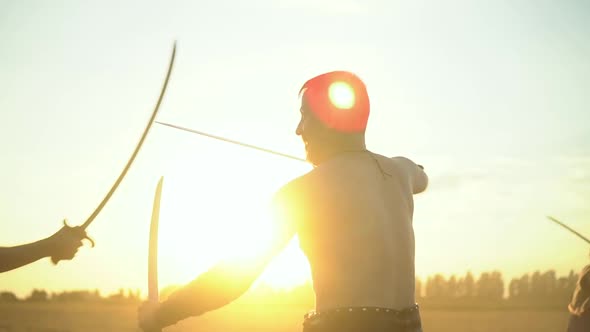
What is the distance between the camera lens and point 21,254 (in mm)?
6613

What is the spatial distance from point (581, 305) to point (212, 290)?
8151mm

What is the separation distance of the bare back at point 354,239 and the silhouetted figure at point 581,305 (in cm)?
740

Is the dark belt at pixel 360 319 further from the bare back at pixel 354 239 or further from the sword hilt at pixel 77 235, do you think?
the sword hilt at pixel 77 235

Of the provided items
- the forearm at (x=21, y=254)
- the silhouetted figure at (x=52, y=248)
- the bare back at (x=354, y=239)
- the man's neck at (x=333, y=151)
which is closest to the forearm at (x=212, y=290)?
the bare back at (x=354, y=239)

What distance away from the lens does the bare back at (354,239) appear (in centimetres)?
372

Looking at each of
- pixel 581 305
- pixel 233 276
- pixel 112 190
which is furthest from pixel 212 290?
pixel 581 305

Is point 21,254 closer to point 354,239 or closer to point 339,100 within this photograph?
point 339,100

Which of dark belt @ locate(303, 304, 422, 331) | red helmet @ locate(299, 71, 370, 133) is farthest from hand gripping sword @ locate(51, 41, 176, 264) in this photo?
dark belt @ locate(303, 304, 422, 331)

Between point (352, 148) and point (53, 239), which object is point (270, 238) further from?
point (53, 239)

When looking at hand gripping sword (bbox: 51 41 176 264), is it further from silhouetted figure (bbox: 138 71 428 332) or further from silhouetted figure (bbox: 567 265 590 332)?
silhouetted figure (bbox: 567 265 590 332)

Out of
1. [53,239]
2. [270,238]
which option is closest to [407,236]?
[270,238]

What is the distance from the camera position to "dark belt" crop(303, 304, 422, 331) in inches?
145

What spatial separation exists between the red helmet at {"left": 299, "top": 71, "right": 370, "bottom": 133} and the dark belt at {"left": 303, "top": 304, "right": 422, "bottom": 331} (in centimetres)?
102

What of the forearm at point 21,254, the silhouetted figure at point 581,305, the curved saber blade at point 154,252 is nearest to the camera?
the curved saber blade at point 154,252
